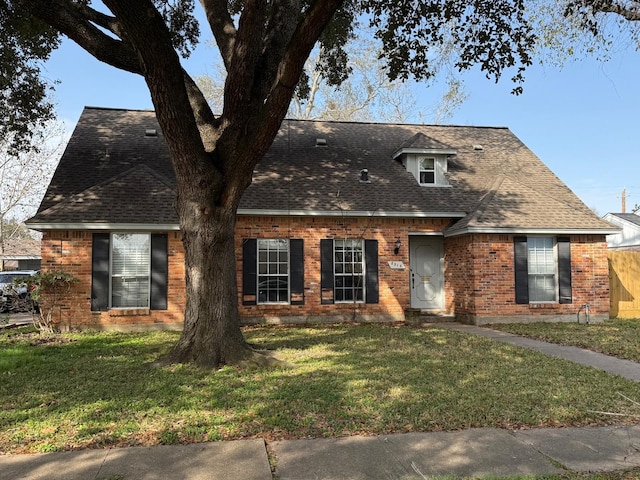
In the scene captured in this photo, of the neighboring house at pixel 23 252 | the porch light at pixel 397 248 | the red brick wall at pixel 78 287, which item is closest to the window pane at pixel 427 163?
the porch light at pixel 397 248

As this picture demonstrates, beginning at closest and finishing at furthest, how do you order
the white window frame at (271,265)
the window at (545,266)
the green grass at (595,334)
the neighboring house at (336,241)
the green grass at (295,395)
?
the green grass at (295,395) < the green grass at (595,334) < the neighboring house at (336,241) < the white window frame at (271,265) < the window at (545,266)

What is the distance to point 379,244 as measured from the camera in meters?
13.8

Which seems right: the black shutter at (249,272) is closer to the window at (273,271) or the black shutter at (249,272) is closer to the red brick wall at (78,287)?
the window at (273,271)

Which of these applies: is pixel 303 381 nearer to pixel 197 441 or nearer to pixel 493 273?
pixel 197 441

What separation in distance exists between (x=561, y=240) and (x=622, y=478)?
35.8ft

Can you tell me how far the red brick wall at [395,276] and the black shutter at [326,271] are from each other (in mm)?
113

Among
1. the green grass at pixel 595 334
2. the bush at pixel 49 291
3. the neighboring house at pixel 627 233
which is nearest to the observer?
the green grass at pixel 595 334

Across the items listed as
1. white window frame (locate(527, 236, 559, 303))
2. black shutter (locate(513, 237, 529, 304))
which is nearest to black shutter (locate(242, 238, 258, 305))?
black shutter (locate(513, 237, 529, 304))

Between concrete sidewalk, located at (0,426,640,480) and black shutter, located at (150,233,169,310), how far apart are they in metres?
8.35

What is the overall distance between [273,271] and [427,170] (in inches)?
238

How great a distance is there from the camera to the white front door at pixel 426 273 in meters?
14.7

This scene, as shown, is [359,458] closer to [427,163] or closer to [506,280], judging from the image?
[506,280]

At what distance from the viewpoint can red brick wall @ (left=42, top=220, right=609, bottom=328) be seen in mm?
12961

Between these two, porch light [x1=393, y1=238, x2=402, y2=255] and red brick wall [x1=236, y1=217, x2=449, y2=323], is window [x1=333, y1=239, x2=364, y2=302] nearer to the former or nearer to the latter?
red brick wall [x1=236, y1=217, x2=449, y2=323]
